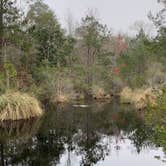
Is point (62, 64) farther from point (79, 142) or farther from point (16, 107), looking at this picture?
point (79, 142)

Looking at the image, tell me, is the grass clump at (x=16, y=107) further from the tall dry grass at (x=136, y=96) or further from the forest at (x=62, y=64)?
the tall dry grass at (x=136, y=96)

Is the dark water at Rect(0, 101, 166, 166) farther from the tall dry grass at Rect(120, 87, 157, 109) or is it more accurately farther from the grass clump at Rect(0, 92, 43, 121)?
the tall dry grass at Rect(120, 87, 157, 109)

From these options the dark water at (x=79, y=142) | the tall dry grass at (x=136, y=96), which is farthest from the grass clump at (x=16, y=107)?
the tall dry grass at (x=136, y=96)

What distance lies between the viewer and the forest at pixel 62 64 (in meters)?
19.4

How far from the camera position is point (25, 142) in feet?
43.9

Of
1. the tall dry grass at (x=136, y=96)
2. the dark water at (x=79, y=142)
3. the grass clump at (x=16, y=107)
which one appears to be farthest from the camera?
the tall dry grass at (x=136, y=96)

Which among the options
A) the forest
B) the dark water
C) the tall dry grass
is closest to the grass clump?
the forest

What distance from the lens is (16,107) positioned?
1841 centimetres

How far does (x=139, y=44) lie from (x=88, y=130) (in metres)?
21.7

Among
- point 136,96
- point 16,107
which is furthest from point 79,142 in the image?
point 136,96

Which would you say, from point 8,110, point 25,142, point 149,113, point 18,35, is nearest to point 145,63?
point 18,35

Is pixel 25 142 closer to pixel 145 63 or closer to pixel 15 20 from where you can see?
pixel 15 20

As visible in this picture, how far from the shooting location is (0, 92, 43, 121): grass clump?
712 inches

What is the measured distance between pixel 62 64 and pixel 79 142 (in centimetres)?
2233
